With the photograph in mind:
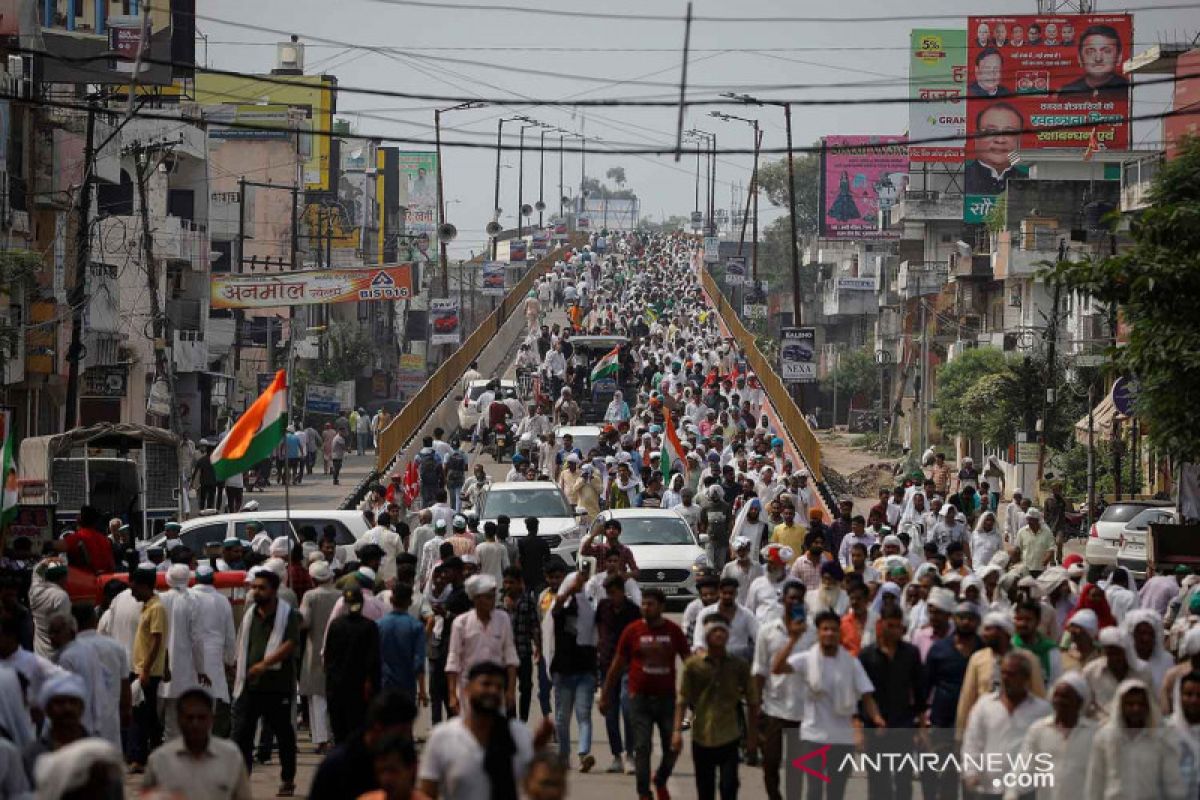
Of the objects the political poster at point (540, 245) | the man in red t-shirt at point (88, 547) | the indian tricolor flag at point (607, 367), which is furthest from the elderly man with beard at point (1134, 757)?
the political poster at point (540, 245)

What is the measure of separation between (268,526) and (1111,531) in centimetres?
1440

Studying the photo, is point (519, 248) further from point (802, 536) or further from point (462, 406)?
point (802, 536)

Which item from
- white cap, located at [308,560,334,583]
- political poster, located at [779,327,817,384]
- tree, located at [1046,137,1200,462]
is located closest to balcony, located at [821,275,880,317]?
political poster, located at [779,327,817,384]

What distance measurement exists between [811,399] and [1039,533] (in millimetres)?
69714

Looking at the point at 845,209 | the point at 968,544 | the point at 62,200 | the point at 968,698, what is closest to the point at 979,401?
the point at 62,200

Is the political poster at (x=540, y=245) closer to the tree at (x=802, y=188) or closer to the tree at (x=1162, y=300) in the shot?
the tree at (x=802, y=188)

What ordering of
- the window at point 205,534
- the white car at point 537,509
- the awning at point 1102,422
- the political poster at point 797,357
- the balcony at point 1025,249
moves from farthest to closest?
the balcony at point 1025,249, the awning at point 1102,422, the political poster at point 797,357, the white car at point 537,509, the window at point 205,534

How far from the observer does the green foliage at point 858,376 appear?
8850 cm

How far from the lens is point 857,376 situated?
8950 centimetres

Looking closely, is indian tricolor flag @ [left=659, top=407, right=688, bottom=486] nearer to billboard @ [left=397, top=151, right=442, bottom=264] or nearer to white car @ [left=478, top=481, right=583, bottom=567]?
white car @ [left=478, top=481, right=583, bottom=567]

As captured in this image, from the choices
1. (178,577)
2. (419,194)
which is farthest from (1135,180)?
(419,194)

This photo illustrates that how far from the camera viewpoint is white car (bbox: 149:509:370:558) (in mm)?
23359

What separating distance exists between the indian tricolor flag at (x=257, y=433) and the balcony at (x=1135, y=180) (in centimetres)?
3478

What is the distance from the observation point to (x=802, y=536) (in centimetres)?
2291
